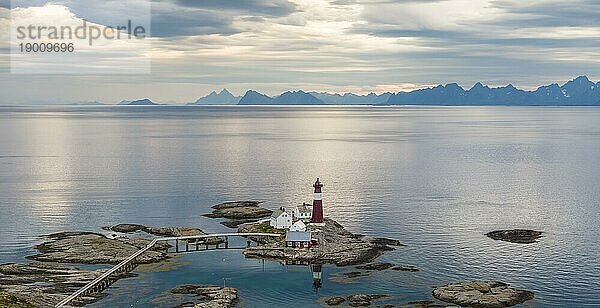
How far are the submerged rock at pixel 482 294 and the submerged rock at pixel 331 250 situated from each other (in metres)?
13.2

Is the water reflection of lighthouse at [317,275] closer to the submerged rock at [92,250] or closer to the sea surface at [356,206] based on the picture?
the sea surface at [356,206]

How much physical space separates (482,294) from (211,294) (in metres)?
25.4

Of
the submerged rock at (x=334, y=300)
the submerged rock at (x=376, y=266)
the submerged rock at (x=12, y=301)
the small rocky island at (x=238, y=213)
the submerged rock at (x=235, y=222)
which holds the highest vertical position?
the submerged rock at (x=12, y=301)

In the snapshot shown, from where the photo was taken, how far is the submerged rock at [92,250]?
73.5m

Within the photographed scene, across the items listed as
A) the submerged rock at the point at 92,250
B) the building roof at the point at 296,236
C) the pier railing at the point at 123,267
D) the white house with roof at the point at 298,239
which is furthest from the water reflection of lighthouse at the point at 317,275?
the submerged rock at the point at 92,250

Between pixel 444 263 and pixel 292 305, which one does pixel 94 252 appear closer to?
pixel 292 305

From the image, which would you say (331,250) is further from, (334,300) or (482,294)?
(482,294)

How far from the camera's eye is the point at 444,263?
72.9 m

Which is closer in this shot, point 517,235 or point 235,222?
point 517,235

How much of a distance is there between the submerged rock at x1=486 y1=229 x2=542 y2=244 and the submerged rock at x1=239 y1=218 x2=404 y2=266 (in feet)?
51.6

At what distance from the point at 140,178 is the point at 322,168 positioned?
4442 centimetres

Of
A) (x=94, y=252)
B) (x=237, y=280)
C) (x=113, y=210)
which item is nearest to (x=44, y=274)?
(x=94, y=252)

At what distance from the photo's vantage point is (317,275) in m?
69.1

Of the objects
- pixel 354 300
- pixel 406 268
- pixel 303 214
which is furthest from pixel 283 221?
pixel 354 300
